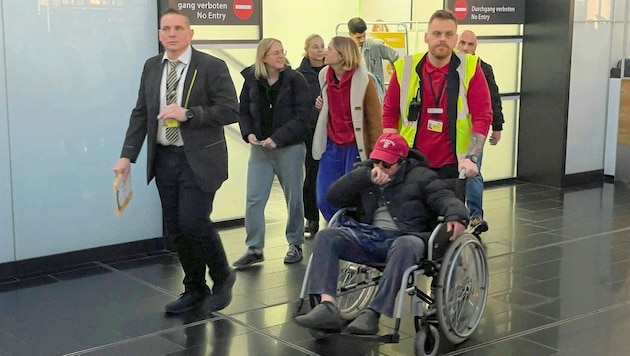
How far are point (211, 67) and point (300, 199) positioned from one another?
1.60 metres

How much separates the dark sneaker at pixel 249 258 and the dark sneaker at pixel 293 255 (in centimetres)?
19

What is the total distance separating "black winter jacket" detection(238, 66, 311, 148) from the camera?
6082 mm

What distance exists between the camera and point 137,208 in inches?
256

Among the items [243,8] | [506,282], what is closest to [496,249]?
[506,282]

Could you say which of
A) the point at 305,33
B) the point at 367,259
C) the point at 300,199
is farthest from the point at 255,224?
the point at 305,33

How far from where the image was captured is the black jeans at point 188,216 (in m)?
4.95

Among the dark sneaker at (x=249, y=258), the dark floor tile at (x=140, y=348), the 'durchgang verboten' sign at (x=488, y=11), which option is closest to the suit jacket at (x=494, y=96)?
the 'durchgang verboten' sign at (x=488, y=11)

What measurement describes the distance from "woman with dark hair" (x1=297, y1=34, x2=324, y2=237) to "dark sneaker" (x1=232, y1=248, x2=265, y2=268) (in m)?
0.93

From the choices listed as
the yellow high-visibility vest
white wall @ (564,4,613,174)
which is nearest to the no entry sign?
the yellow high-visibility vest

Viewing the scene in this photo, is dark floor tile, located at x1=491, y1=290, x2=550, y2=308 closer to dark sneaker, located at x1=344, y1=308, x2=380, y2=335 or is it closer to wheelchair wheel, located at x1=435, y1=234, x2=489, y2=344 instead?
wheelchair wheel, located at x1=435, y1=234, x2=489, y2=344

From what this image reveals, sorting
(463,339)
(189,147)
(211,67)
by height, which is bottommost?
(463,339)

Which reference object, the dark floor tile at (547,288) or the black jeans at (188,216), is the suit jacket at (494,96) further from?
the black jeans at (188,216)

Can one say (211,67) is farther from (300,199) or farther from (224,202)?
(224,202)

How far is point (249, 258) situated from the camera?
6215 millimetres
